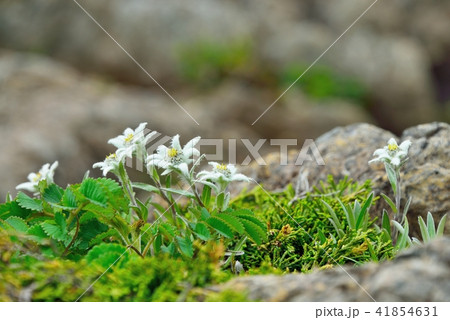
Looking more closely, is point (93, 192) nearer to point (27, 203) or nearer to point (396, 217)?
point (27, 203)

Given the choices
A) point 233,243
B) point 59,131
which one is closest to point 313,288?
point 233,243

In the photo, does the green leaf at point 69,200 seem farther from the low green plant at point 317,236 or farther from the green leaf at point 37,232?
the low green plant at point 317,236

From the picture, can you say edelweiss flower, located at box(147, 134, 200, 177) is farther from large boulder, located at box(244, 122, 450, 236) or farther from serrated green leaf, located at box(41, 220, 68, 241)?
large boulder, located at box(244, 122, 450, 236)

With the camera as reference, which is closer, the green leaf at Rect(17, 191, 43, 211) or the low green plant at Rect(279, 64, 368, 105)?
the green leaf at Rect(17, 191, 43, 211)

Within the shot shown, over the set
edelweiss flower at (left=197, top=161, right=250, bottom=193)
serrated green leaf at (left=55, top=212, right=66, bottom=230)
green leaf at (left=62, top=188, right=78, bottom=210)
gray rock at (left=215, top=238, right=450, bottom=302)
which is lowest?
gray rock at (left=215, top=238, right=450, bottom=302)

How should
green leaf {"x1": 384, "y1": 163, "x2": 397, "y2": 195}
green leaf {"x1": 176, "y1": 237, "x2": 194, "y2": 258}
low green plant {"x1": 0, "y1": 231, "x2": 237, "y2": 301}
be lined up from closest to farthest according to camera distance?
low green plant {"x1": 0, "y1": 231, "x2": 237, "y2": 301}
green leaf {"x1": 176, "y1": 237, "x2": 194, "y2": 258}
green leaf {"x1": 384, "y1": 163, "x2": 397, "y2": 195}

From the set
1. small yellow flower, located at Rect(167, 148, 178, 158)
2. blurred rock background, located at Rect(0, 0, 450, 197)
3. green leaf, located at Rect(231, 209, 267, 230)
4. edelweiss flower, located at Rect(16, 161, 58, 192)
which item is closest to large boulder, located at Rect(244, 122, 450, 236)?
green leaf, located at Rect(231, 209, 267, 230)
